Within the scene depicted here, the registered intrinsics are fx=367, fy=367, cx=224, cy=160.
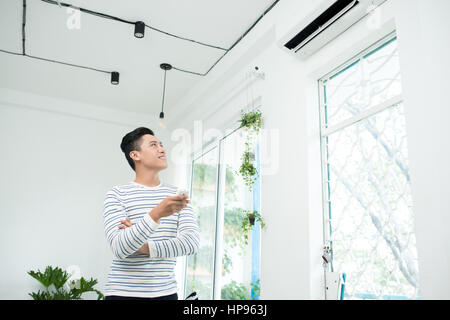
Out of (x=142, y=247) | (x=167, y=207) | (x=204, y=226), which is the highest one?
(x=204, y=226)

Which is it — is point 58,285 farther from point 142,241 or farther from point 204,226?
point 142,241

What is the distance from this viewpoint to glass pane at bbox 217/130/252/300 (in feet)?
10.2

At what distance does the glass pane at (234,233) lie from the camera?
310 cm

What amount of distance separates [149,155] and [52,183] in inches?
127

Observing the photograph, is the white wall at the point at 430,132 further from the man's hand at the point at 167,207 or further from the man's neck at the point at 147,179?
the man's neck at the point at 147,179

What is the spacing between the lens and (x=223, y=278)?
3.45 m

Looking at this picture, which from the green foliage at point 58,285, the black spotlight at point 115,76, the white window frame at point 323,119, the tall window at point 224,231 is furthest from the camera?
the black spotlight at point 115,76

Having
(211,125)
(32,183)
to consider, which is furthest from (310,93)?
(32,183)

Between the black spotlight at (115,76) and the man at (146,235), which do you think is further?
the black spotlight at (115,76)

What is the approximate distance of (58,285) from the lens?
376cm

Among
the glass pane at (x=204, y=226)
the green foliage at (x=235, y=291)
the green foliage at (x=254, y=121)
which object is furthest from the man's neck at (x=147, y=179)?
the glass pane at (x=204, y=226)

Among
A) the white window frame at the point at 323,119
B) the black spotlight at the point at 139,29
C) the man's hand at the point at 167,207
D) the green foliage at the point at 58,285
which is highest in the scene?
the black spotlight at the point at 139,29

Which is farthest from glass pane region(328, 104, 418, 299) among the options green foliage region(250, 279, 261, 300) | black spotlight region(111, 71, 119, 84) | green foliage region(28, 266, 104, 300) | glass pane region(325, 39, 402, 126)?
green foliage region(28, 266, 104, 300)

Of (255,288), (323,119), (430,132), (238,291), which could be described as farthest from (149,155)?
(238,291)
